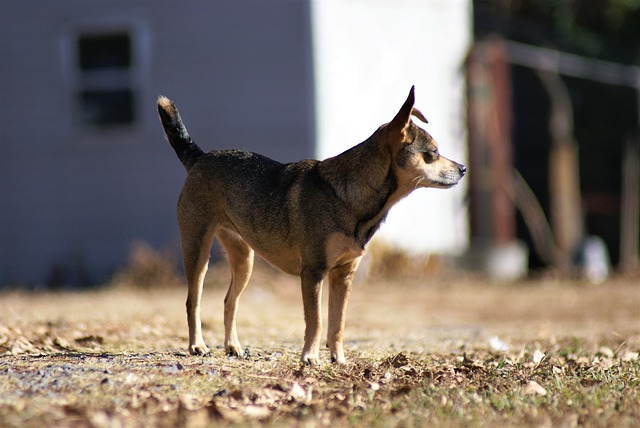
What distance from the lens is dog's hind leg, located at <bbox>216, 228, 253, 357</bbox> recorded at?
693cm

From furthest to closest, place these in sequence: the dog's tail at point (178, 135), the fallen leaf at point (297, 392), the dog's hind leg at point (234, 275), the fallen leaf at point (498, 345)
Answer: the fallen leaf at point (498, 345), the dog's tail at point (178, 135), the dog's hind leg at point (234, 275), the fallen leaf at point (297, 392)

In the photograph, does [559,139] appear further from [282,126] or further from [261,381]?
[261,381]

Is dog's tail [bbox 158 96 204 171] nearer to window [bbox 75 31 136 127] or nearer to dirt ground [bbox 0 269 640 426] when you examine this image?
dirt ground [bbox 0 269 640 426]

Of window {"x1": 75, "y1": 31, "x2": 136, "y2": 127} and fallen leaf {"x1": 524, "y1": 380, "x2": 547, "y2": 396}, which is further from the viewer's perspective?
window {"x1": 75, "y1": 31, "x2": 136, "y2": 127}

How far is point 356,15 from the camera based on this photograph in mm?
15898

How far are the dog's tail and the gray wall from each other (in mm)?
7818

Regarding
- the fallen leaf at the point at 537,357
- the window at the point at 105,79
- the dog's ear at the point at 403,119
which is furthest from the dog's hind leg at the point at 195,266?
the window at the point at 105,79

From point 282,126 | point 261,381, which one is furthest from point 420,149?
point 282,126

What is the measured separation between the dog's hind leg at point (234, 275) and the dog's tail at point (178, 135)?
0.56m

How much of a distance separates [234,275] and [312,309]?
102 cm

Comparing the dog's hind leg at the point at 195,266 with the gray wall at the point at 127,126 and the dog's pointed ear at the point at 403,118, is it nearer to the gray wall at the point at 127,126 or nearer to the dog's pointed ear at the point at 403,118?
the dog's pointed ear at the point at 403,118

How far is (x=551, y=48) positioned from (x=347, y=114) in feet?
33.1

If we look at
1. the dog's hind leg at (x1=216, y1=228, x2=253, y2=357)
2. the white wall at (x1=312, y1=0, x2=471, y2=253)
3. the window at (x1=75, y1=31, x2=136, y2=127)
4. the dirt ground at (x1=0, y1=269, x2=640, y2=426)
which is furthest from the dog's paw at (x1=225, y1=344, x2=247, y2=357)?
the window at (x1=75, y1=31, x2=136, y2=127)

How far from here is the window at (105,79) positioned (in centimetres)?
1538
